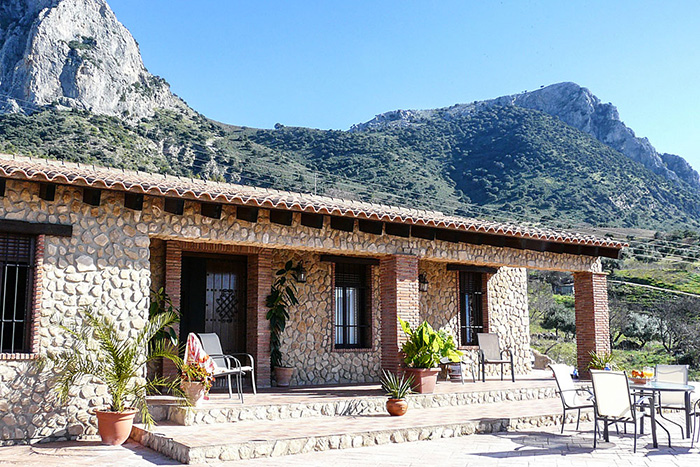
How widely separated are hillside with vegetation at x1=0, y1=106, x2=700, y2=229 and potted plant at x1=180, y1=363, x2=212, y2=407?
18346 mm

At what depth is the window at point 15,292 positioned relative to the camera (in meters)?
7.20

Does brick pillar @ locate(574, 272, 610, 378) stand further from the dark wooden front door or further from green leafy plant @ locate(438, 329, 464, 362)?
the dark wooden front door

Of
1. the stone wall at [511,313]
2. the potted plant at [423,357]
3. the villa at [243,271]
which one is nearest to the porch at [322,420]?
the potted plant at [423,357]

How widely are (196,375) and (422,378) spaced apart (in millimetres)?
3568

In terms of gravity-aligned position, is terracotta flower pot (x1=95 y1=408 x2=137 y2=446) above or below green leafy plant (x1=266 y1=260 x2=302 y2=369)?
below

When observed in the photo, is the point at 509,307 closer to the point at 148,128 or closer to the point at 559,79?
the point at 148,128

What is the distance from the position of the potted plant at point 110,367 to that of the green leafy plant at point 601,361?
8.13 metres

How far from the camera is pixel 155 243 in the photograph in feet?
32.8

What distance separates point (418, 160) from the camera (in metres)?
39.3

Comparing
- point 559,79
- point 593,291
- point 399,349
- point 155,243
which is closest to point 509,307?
point 593,291

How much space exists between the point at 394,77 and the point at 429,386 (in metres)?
17.6

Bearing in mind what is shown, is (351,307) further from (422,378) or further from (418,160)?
(418,160)

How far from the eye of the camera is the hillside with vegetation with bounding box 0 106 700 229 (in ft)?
91.0

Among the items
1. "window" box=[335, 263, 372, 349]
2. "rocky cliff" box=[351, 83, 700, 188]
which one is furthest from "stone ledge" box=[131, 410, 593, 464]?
"rocky cliff" box=[351, 83, 700, 188]
